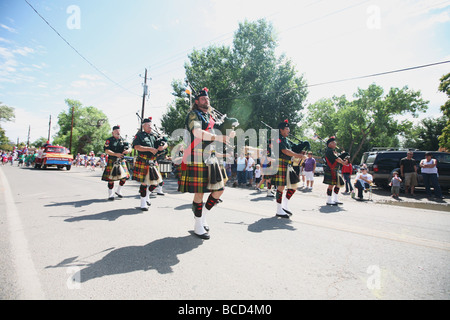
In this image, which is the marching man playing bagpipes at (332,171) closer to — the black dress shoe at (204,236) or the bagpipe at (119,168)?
the black dress shoe at (204,236)

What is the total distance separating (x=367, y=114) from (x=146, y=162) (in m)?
47.8

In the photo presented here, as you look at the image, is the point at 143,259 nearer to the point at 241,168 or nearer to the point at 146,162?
the point at 146,162

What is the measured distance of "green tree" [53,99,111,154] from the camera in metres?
59.1

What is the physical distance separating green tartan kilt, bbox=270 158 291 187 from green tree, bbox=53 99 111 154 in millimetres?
63293

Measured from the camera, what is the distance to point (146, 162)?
18.9ft

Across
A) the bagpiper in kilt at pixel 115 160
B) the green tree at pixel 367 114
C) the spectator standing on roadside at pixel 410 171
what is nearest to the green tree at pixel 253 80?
the spectator standing on roadside at pixel 410 171

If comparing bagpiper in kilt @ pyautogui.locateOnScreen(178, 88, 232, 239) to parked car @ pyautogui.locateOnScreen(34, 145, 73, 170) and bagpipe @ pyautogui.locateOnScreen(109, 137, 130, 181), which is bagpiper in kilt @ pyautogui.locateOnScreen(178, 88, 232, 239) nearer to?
bagpipe @ pyautogui.locateOnScreen(109, 137, 130, 181)

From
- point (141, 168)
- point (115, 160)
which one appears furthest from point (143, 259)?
point (115, 160)

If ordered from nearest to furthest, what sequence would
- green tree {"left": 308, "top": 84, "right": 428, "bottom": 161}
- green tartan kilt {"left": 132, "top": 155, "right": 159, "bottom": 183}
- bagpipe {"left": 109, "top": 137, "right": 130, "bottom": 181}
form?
1. green tartan kilt {"left": 132, "top": 155, "right": 159, "bottom": 183}
2. bagpipe {"left": 109, "top": 137, "right": 130, "bottom": 181}
3. green tree {"left": 308, "top": 84, "right": 428, "bottom": 161}

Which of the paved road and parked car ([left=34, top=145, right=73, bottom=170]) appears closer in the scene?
the paved road

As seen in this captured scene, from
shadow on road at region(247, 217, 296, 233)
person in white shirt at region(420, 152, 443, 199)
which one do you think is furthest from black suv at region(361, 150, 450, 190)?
shadow on road at region(247, 217, 296, 233)

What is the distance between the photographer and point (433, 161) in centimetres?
918

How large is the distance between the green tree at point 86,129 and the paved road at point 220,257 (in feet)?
204
